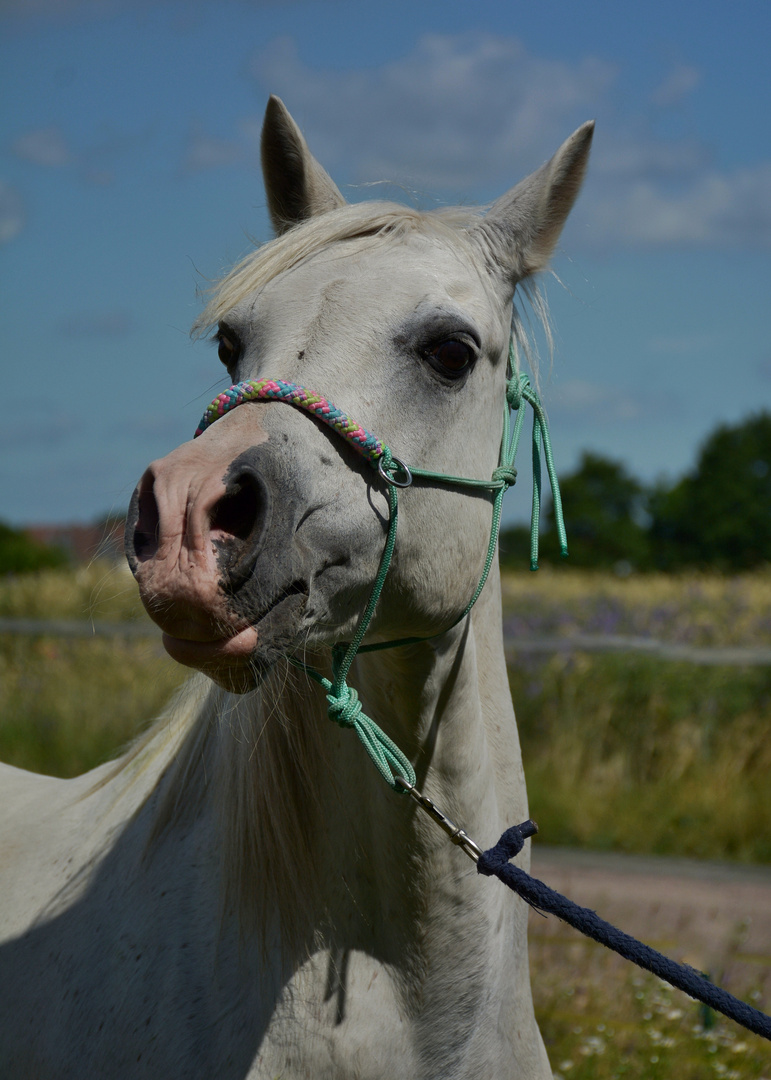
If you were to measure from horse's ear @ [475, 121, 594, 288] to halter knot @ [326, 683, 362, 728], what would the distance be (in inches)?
39.7

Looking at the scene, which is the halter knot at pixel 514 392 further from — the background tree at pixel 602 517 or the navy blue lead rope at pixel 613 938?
the background tree at pixel 602 517

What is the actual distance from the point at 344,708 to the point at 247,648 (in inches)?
12.5

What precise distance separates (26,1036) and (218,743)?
0.77 metres

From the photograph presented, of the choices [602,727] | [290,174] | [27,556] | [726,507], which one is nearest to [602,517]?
[726,507]

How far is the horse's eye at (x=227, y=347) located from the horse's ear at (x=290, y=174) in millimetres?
417

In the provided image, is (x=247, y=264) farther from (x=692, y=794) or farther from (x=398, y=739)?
(x=692, y=794)

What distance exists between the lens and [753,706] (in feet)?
22.5

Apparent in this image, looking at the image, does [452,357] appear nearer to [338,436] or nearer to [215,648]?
[338,436]

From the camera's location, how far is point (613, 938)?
1.70 m

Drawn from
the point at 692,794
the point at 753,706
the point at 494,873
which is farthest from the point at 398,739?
the point at 753,706

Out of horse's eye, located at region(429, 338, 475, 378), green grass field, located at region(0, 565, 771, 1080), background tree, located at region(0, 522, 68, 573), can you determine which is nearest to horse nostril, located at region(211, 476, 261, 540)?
horse's eye, located at region(429, 338, 475, 378)

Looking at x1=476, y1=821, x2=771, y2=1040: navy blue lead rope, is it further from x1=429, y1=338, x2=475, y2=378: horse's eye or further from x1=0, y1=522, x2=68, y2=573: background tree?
x1=0, y1=522, x2=68, y2=573: background tree

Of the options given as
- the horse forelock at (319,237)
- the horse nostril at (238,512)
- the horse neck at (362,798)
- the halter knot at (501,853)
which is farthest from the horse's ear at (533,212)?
the halter knot at (501,853)

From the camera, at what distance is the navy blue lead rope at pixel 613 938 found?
1.65m
